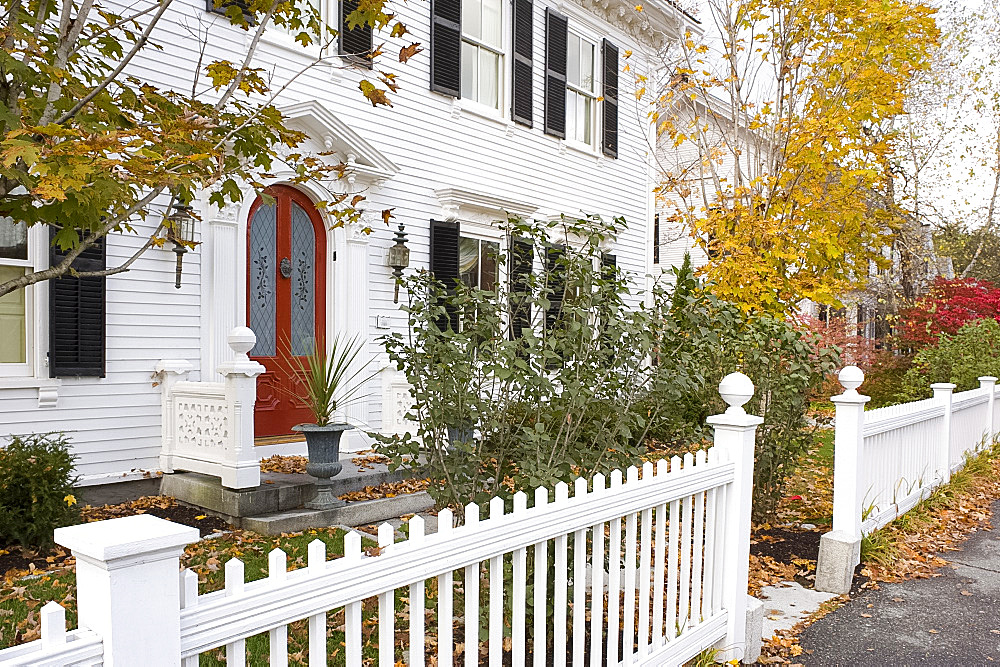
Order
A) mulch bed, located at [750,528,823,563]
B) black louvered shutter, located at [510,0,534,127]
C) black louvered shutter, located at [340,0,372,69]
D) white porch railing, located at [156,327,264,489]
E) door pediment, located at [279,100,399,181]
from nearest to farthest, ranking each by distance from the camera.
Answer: mulch bed, located at [750,528,823,563] → white porch railing, located at [156,327,264,489] → door pediment, located at [279,100,399,181] → black louvered shutter, located at [340,0,372,69] → black louvered shutter, located at [510,0,534,127]

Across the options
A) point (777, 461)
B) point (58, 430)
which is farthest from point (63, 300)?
point (777, 461)

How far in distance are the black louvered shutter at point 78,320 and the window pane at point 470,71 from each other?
5.28 m

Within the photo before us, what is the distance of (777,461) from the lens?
222 inches

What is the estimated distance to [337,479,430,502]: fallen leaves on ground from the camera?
21.3 ft

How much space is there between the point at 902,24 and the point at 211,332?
275 inches

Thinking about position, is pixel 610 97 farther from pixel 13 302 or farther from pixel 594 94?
pixel 13 302

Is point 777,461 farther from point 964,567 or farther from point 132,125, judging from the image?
point 132,125

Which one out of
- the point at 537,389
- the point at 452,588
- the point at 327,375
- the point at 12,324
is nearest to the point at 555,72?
the point at 327,375

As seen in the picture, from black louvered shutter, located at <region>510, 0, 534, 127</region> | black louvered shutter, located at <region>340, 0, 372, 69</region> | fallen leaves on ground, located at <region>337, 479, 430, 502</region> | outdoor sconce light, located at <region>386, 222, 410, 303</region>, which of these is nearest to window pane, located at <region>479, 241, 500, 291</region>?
outdoor sconce light, located at <region>386, 222, 410, 303</region>

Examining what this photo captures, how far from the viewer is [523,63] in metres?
10.2

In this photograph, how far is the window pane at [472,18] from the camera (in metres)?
9.62

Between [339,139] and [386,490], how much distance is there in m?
3.69

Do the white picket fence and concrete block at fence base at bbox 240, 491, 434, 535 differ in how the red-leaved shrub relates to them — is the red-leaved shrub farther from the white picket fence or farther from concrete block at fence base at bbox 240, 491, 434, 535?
the white picket fence

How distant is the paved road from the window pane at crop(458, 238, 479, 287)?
6143 mm
